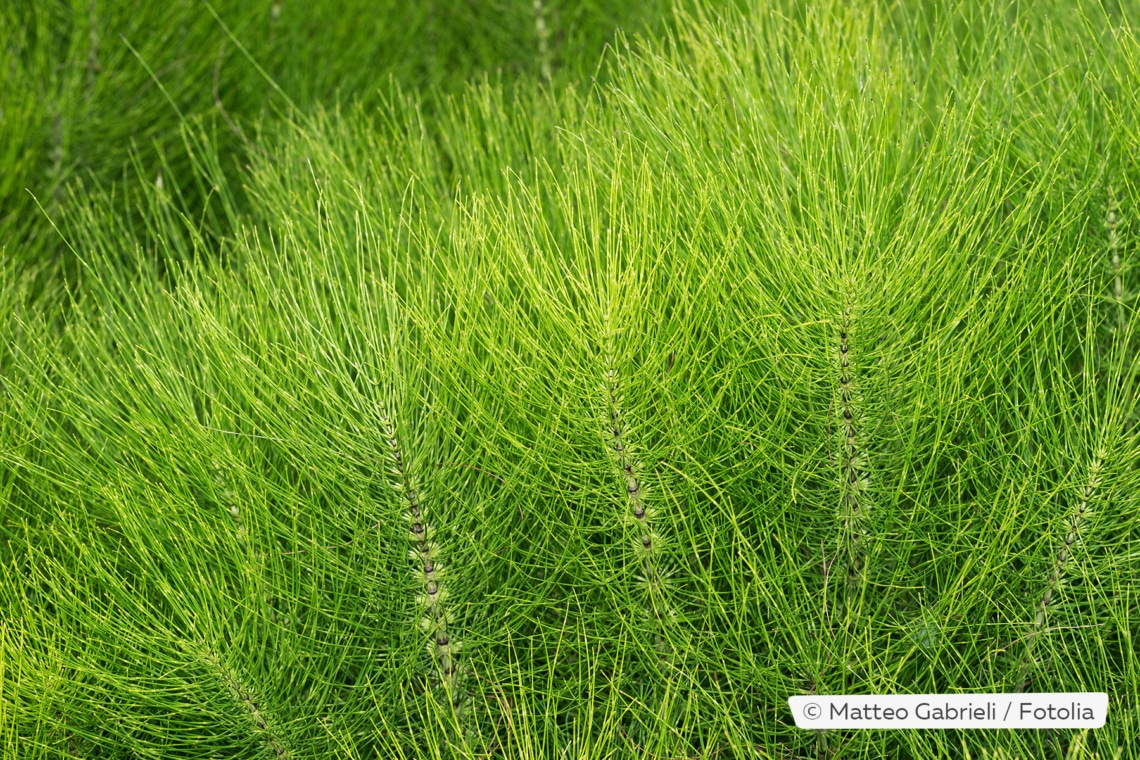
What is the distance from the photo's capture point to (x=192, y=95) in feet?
9.45

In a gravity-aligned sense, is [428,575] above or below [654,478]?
below

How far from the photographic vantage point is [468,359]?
56.2 inches

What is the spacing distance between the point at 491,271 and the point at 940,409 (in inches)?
23.4

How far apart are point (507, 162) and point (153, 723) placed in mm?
1191

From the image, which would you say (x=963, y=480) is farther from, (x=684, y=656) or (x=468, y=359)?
(x=468, y=359)

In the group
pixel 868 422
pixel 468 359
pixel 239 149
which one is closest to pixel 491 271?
pixel 468 359

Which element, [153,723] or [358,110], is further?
[358,110]

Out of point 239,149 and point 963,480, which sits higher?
point 239,149

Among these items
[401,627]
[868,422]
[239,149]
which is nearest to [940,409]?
[868,422]

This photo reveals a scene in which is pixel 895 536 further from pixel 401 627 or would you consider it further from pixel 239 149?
pixel 239 149

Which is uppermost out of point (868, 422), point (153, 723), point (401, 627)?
point (868, 422)

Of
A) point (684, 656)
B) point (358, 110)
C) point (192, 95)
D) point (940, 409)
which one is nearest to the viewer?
point (940, 409)

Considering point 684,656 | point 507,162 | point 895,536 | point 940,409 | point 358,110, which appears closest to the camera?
point 940,409

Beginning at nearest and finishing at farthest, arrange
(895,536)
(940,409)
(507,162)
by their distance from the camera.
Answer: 1. (940,409)
2. (895,536)
3. (507,162)
